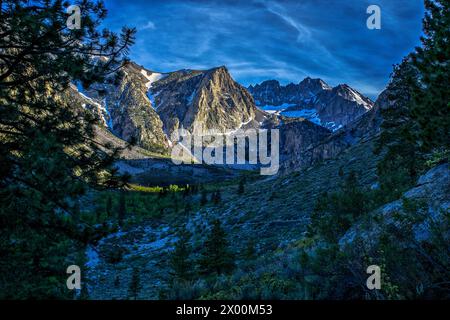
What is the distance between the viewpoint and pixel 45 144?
5.70 metres

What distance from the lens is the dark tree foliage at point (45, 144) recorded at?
6.17 m

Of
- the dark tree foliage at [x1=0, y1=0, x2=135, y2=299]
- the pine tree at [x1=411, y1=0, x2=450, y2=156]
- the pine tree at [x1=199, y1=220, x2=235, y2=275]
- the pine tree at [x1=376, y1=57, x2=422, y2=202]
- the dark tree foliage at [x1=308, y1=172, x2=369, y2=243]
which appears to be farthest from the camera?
the pine tree at [x1=376, y1=57, x2=422, y2=202]

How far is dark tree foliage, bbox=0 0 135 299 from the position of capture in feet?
20.2

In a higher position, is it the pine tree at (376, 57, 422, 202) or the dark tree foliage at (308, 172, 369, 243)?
the pine tree at (376, 57, 422, 202)

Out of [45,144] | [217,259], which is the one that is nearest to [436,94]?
[45,144]

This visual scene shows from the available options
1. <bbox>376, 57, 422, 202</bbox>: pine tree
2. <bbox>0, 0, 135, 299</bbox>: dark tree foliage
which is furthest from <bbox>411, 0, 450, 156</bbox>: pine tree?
<bbox>376, 57, 422, 202</bbox>: pine tree

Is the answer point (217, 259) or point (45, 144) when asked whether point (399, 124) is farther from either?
point (45, 144)

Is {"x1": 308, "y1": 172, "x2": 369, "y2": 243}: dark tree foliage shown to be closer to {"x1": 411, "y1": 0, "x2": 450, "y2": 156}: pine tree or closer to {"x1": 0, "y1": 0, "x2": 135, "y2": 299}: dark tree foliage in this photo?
{"x1": 411, "y1": 0, "x2": 450, "y2": 156}: pine tree

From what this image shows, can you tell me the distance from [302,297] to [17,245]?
6.45 metres

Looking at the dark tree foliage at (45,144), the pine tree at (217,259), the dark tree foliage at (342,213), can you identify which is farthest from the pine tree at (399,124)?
the dark tree foliage at (45,144)

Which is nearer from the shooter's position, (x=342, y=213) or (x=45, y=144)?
(x=45, y=144)

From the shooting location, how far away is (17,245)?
782cm

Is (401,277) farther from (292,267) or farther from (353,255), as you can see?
(292,267)

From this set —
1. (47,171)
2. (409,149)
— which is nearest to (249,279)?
(47,171)
